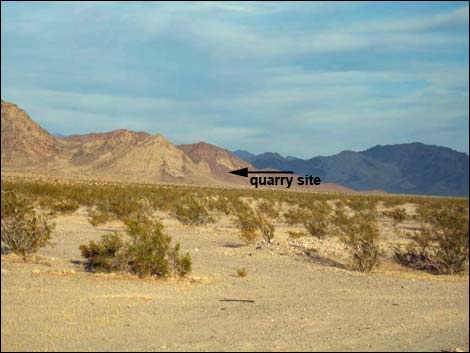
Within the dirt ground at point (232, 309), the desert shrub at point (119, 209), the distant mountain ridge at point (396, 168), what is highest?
the distant mountain ridge at point (396, 168)

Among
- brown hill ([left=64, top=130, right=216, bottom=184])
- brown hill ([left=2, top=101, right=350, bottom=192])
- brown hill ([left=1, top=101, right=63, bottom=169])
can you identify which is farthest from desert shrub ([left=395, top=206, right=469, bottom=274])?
brown hill ([left=1, top=101, right=63, bottom=169])

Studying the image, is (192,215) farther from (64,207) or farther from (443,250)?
(443,250)

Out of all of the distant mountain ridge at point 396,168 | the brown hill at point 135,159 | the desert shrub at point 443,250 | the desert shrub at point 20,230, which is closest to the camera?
the desert shrub at point 20,230

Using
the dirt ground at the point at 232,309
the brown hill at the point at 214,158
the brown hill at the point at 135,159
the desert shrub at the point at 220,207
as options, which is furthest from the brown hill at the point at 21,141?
the dirt ground at the point at 232,309

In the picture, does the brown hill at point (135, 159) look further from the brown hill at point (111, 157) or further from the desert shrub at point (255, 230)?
the desert shrub at point (255, 230)

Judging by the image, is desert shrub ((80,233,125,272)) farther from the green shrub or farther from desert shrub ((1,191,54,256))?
the green shrub

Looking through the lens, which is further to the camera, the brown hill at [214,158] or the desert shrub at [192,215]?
the brown hill at [214,158]
